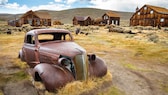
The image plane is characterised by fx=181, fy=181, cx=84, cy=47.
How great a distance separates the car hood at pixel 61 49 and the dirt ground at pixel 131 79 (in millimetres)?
1426

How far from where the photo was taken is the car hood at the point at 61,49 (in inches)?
243

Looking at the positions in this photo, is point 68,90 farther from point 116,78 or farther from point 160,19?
point 160,19

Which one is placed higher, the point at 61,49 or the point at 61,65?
the point at 61,49

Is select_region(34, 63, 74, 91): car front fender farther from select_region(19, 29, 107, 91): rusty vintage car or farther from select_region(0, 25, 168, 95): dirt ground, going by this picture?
select_region(0, 25, 168, 95): dirt ground

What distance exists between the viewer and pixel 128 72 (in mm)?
8805

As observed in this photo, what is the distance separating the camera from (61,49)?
647cm

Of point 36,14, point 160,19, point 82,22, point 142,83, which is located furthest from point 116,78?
point 82,22

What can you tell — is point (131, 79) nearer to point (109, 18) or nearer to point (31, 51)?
point (31, 51)

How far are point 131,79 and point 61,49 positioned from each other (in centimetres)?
337

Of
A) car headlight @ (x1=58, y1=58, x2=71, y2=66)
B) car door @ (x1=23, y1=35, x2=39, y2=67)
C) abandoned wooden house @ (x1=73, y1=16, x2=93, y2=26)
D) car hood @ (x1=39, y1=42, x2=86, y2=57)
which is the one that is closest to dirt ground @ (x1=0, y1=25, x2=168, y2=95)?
car door @ (x1=23, y1=35, x2=39, y2=67)

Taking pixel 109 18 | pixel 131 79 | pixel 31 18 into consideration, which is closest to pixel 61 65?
pixel 131 79

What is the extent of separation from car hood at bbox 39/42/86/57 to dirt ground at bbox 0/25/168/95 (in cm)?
143

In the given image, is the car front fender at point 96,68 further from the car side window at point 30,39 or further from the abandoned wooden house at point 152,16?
the abandoned wooden house at point 152,16

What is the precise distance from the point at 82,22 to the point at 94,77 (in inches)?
2304
